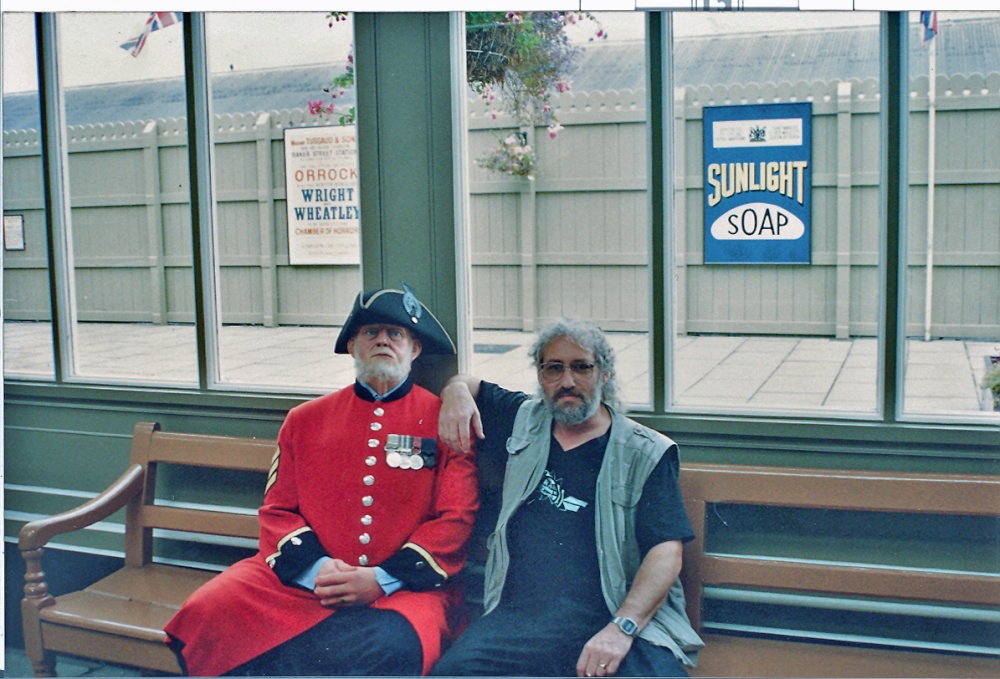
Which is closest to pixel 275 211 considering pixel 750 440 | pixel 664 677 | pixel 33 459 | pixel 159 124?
pixel 159 124

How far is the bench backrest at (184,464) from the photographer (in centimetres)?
355

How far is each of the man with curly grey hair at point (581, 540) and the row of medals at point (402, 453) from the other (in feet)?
0.56

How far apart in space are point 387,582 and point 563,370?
88 cm

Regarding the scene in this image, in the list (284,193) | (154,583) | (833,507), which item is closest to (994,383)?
(833,507)

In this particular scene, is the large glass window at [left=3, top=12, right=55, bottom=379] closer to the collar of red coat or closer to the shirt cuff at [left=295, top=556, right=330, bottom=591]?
the collar of red coat

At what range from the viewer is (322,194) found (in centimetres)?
346

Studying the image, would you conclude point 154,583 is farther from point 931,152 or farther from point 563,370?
point 931,152

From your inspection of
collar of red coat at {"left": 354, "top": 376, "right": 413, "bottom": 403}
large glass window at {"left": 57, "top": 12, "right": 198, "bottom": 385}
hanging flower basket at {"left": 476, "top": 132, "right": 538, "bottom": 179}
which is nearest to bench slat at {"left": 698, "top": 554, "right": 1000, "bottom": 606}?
collar of red coat at {"left": 354, "top": 376, "right": 413, "bottom": 403}

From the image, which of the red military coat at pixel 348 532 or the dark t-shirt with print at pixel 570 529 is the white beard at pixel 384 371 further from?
the dark t-shirt with print at pixel 570 529

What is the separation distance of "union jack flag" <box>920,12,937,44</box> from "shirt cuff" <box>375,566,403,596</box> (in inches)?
92.2

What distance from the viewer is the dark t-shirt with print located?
2832 millimetres

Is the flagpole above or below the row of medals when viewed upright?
above

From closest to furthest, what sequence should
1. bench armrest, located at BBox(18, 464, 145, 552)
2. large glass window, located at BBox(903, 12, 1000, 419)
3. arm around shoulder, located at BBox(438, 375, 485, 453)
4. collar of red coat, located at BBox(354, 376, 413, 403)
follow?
1. large glass window, located at BBox(903, 12, 1000, 419)
2. arm around shoulder, located at BBox(438, 375, 485, 453)
3. collar of red coat, located at BBox(354, 376, 413, 403)
4. bench armrest, located at BBox(18, 464, 145, 552)

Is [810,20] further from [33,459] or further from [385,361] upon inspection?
[33,459]
